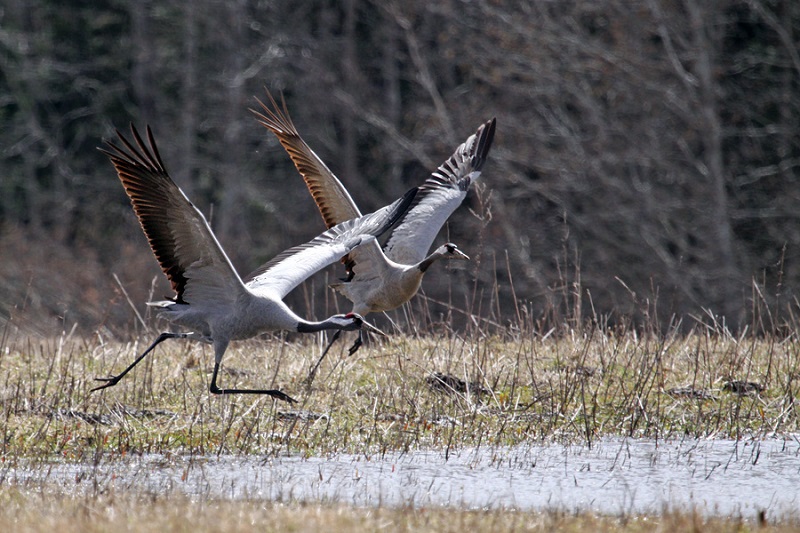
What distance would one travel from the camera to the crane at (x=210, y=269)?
22.5ft

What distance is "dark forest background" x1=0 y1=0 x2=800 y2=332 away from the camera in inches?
708

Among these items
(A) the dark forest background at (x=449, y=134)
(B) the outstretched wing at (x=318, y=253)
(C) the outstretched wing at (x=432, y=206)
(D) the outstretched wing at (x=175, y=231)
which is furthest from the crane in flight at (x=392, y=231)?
(A) the dark forest background at (x=449, y=134)

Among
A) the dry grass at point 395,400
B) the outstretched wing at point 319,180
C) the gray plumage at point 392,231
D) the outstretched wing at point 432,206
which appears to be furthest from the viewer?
the outstretched wing at point 432,206

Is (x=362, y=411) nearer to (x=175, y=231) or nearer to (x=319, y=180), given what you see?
(x=175, y=231)

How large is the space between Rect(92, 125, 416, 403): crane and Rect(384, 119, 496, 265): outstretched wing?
1.70 metres

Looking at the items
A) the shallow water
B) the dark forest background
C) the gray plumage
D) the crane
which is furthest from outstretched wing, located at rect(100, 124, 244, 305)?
the dark forest background

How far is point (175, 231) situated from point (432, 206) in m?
3.25

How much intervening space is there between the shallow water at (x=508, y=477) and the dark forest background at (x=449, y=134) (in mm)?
7492

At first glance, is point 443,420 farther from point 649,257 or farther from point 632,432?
point 649,257

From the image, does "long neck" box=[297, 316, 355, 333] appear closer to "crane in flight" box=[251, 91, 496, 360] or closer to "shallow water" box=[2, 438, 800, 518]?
"shallow water" box=[2, 438, 800, 518]

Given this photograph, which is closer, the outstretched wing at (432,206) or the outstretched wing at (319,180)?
the outstretched wing at (319,180)

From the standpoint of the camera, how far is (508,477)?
231 inches

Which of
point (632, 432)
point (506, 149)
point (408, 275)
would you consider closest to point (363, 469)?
point (632, 432)

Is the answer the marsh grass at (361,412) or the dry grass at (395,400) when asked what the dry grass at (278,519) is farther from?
the dry grass at (395,400)
